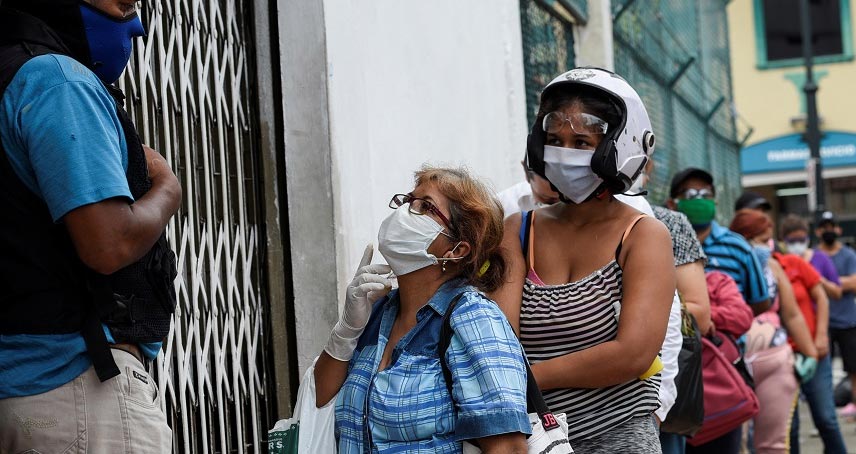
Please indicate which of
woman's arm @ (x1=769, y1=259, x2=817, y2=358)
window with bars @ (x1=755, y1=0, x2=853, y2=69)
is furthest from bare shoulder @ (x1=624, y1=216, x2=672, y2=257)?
window with bars @ (x1=755, y1=0, x2=853, y2=69)

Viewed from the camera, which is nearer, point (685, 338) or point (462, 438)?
point (462, 438)

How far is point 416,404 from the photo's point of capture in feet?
9.55

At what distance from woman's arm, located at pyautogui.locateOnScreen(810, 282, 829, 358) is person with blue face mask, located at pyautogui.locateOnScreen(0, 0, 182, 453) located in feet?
22.2

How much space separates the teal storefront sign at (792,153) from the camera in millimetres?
24078

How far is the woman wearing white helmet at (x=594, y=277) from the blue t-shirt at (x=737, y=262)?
2.83 m

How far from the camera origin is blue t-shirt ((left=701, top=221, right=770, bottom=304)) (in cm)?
617

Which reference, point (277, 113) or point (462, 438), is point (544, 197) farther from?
point (462, 438)

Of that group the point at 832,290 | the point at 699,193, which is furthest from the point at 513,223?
the point at 832,290

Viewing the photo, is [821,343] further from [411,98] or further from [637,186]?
[637,186]

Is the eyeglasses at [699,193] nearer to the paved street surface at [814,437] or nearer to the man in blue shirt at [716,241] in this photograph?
the man in blue shirt at [716,241]

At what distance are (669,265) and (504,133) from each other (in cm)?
387

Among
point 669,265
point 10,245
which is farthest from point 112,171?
point 669,265

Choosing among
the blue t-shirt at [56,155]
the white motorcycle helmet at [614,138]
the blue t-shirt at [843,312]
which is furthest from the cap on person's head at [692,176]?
the blue t-shirt at [843,312]

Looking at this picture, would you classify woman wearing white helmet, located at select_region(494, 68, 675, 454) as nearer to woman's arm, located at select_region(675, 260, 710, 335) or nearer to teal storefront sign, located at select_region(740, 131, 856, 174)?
woman's arm, located at select_region(675, 260, 710, 335)
